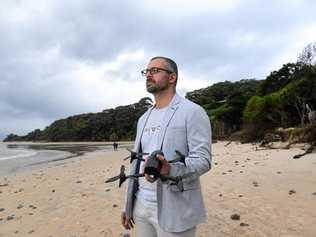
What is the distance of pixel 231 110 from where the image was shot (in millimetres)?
49781

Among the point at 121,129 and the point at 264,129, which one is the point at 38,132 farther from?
the point at 264,129

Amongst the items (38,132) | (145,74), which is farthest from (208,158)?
(38,132)

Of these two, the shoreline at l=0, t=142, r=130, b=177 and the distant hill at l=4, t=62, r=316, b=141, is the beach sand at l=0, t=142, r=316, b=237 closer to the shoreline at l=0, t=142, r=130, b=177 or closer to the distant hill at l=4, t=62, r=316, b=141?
the distant hill at l=4, t=62, r=316, b=141

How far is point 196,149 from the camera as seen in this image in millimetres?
2287

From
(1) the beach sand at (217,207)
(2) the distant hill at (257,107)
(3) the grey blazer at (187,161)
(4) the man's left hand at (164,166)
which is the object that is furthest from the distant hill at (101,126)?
(4) the man's left hand at (164,166)

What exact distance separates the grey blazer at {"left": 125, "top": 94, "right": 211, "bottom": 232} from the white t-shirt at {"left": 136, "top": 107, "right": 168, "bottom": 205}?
0.09 m

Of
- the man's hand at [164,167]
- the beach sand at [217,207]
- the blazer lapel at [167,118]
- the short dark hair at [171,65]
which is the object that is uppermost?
the short dark hair at [171,65]

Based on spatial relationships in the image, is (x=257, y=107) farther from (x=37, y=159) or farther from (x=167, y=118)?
(x=167, y=118)

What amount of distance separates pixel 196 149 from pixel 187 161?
0.13 meters

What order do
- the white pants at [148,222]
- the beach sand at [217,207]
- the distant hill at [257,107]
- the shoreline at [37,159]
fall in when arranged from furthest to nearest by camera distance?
1. the distant hill at [257,107]
2. the shoreline at [37,159]
3. the beach sand at [217,207]
4. the white pants at [148,222]

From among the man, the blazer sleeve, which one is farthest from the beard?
the blazer sleeve

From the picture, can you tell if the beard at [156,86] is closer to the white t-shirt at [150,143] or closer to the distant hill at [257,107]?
the white t-shirt at [150,143]

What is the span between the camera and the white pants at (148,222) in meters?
2.38

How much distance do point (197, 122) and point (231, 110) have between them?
48.5 meters
